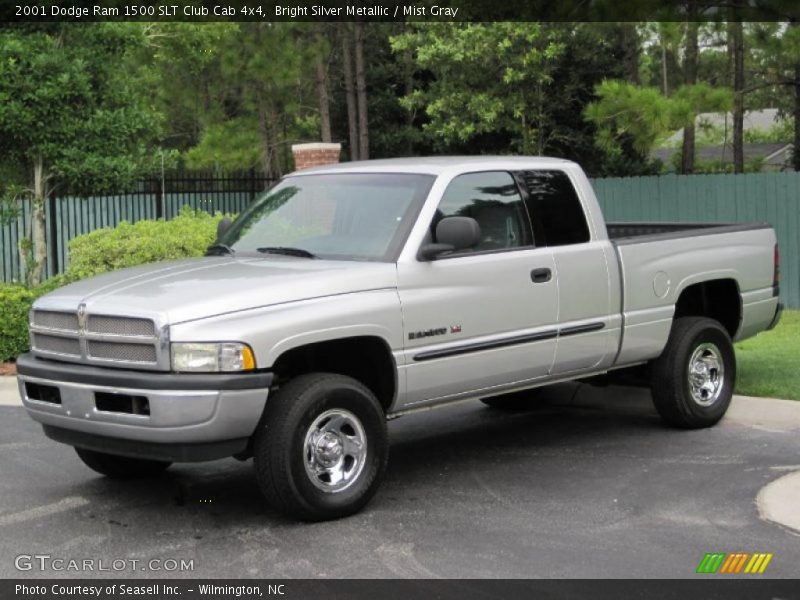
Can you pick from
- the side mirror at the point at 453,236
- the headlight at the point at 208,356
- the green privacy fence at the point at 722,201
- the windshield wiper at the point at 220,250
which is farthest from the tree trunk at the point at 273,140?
the headlight at the point at 208,356

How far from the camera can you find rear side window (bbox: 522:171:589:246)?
7.96 metres

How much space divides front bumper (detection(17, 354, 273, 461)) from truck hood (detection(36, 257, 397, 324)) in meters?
0.35

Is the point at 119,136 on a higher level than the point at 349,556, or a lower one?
higher

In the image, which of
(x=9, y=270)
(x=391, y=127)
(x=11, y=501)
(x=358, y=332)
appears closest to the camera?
(x=358, y=332)

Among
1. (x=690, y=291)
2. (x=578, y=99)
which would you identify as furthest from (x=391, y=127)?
(x=690, y=291)

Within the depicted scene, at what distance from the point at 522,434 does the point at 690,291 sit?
1738 mm

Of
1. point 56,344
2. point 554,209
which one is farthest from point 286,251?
point 554,209

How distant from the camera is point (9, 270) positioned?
859 inches

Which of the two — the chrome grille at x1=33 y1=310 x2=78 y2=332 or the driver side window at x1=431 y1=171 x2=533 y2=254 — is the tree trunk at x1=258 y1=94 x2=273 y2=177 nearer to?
the driver side window at x1=431 y1=171 x2=533 y2=254

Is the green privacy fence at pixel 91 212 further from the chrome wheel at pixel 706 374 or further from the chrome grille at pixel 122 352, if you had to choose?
the chrome grille at pixel 122 352

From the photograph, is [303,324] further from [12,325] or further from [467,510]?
[12,325]

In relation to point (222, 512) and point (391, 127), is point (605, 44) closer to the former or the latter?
point (391, 127)

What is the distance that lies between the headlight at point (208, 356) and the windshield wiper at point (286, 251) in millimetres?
1274

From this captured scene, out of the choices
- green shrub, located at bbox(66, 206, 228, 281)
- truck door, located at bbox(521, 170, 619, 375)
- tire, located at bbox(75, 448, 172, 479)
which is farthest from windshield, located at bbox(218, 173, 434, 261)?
green shrub, located at bbox(66, 206, 228, 281)
